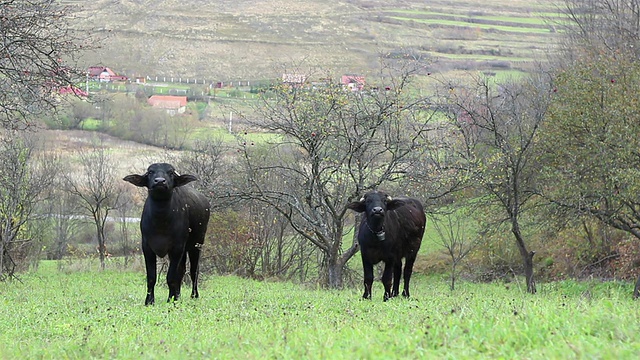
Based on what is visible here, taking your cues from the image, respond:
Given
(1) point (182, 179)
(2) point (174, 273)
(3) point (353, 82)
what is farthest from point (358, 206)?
(3) point (353, 82)

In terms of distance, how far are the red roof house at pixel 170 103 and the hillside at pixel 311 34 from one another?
12.8 meters

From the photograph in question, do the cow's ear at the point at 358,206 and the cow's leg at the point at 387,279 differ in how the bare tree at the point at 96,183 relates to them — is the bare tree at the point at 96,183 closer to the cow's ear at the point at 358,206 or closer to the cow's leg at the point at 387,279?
the cow's ear at the point at 358,206

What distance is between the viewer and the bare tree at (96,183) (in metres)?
42.1

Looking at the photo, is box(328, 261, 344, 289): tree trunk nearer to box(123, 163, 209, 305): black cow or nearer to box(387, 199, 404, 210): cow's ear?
box(387, 199, 404, 210): cow's ear

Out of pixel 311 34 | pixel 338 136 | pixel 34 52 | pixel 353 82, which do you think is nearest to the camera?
pixel 34 52

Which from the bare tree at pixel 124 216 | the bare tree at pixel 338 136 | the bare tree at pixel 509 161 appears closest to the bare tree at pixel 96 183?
the bare tree at pixel 124 216

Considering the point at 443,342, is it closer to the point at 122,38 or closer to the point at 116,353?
the point at 116,353

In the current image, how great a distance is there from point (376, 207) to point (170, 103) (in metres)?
56.2

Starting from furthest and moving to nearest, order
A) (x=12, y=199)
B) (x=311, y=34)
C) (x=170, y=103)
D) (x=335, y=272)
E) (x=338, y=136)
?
(x=311, y=34) < (x=170, y=103) < (x=12, y=199) < (x=335, y=272) < (x=338, y=136)

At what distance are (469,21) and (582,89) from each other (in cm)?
10140

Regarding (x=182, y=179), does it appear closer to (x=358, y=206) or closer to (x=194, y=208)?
(x=194, y=208)

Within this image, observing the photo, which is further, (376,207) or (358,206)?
(358,206)

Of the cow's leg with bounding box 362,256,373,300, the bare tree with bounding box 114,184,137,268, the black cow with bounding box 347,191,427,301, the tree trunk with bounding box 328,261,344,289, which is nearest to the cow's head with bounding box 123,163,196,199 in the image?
the black cow with bounding box 347,191,427,301

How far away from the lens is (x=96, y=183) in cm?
4406
